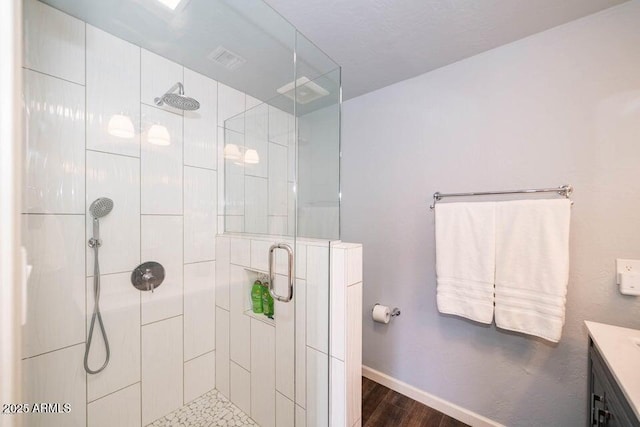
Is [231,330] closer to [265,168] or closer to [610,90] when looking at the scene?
[265,168]

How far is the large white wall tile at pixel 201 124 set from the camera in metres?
1.47

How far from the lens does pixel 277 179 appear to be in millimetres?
1525

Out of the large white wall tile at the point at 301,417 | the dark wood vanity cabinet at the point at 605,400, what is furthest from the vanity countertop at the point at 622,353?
the large white wall tile at the point at 301,417

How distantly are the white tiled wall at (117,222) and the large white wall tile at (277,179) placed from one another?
40 centimetres

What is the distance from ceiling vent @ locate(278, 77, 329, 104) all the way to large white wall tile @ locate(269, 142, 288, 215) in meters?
0.34

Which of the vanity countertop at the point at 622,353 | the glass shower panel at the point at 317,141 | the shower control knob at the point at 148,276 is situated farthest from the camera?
the glass shower panel at the point at 317,141

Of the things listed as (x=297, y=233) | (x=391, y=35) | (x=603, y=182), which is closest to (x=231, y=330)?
(x=297, y=233)

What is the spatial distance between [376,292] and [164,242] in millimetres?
1540

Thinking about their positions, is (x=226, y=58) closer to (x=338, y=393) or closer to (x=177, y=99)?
(x=177, y=99)

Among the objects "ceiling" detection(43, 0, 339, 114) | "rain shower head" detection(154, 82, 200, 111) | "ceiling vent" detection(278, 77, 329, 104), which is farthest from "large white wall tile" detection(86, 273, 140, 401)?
"ceiling vent" detection(278, 77, 329, 104)

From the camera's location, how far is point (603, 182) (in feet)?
3.76

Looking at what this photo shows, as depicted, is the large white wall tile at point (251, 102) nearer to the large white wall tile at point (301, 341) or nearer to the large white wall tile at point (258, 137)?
the large white wall tile at point (258, 137)

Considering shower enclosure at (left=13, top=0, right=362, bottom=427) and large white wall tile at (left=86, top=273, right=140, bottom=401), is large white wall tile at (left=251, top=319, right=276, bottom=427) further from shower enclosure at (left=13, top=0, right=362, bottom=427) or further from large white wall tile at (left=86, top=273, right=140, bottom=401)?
large white wall tile at (left=86, top=273, right=140, bottom=401)

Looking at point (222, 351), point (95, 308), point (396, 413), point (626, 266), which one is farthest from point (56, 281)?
point (626, 266)
